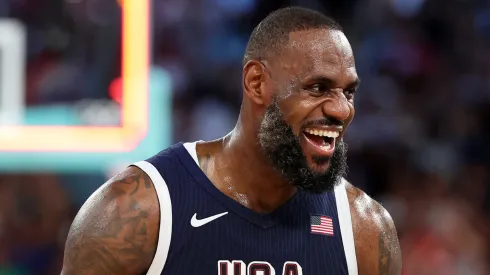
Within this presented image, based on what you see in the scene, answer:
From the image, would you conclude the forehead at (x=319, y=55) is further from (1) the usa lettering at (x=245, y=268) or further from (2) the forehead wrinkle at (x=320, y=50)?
(1) the usa lettering at (x=245, y=268)

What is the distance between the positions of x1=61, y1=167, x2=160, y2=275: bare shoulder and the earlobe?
1.59 feet

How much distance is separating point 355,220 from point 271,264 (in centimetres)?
37

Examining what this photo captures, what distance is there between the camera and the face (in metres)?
2.81

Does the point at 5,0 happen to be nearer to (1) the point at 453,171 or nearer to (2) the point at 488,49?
(1) the point at 453,171

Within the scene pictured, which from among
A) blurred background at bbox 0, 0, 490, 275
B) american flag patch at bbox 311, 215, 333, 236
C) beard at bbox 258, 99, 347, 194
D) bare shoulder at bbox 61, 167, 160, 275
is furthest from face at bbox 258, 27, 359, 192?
blurred background at bbox 0, 0, 490, 275

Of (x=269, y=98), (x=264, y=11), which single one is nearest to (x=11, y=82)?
(x=264, y=11)

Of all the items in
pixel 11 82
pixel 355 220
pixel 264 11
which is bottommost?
pixel 355 220

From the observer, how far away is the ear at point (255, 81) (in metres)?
2.96

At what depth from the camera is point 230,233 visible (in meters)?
2.90

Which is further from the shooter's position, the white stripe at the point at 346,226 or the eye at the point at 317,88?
the white stripe at the point at 346,226

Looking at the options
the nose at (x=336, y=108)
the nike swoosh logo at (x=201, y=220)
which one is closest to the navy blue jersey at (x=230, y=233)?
the nike swoosh logo at (x=201, y=220)

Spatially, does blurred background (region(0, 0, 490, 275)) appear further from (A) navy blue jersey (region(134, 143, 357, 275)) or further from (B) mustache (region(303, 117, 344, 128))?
(B) mustache (region(303, 117, 344, 128))

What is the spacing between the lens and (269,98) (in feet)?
9.61

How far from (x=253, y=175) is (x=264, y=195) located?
80 mm
